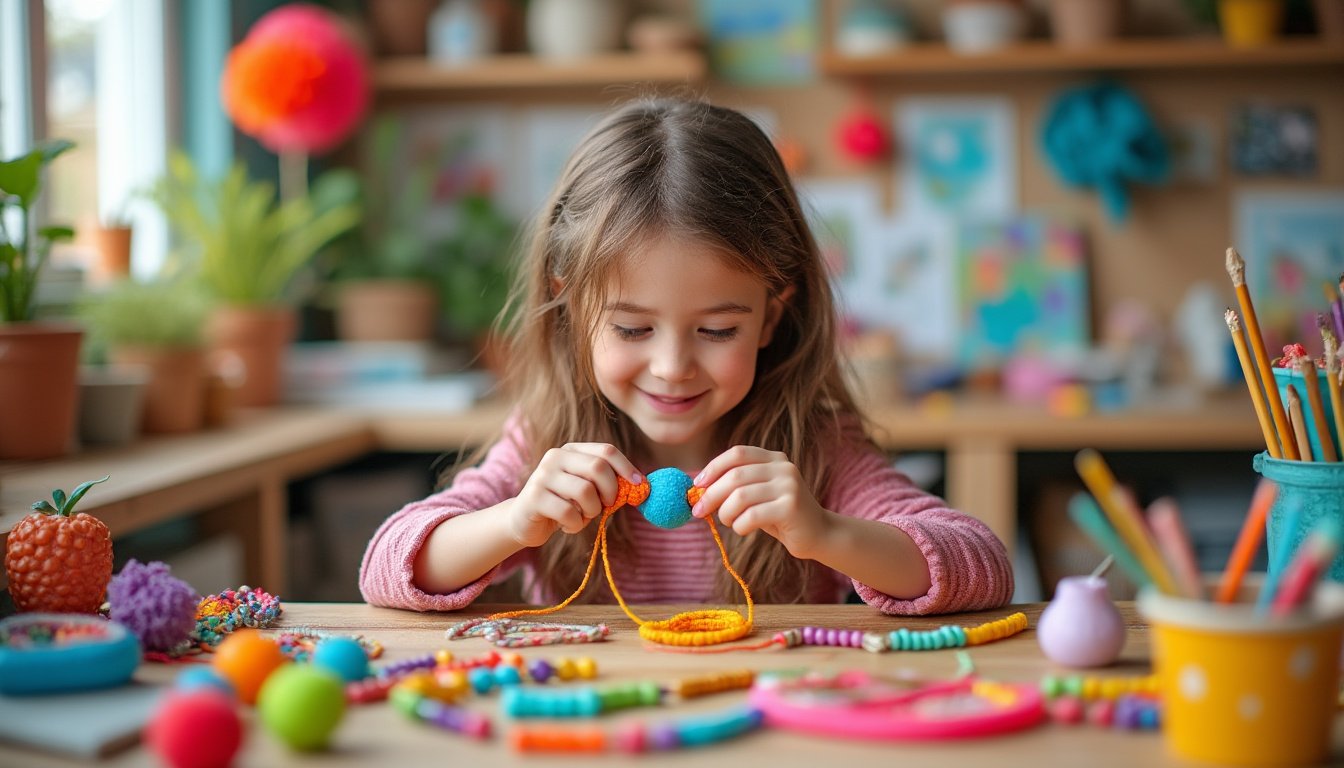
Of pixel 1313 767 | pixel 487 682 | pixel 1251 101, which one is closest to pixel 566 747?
pixel 487 682

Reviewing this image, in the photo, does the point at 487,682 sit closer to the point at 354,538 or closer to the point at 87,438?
the point at 87,438

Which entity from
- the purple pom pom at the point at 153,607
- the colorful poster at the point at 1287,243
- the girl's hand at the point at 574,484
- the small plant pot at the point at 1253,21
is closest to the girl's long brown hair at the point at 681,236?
the girl's hand at the point at 574,484

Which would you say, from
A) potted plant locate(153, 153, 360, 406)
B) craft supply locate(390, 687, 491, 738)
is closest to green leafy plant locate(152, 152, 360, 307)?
potted plant locate(153, 153, 360, 406)

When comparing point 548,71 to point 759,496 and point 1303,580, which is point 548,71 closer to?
point 759,496

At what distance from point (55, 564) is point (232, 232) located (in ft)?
5.18

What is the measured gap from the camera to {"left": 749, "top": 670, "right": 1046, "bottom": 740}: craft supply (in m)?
0.79

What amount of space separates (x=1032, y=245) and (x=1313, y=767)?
7.94 feet

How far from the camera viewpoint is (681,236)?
1288 millimetres

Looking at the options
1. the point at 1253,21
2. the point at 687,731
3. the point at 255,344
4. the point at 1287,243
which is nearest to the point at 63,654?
the point at 687,731

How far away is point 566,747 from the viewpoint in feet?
2.56

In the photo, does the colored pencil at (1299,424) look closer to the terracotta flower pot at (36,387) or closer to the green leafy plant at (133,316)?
the terracotta flower pot at (36,387)

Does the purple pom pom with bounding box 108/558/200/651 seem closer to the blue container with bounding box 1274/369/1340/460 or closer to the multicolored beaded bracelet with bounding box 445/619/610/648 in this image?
the multicolored beaded bracelet with bounding box 445/619/610/648

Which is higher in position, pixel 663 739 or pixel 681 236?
pixel 681 236

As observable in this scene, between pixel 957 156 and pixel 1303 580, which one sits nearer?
pixel 1303 580
